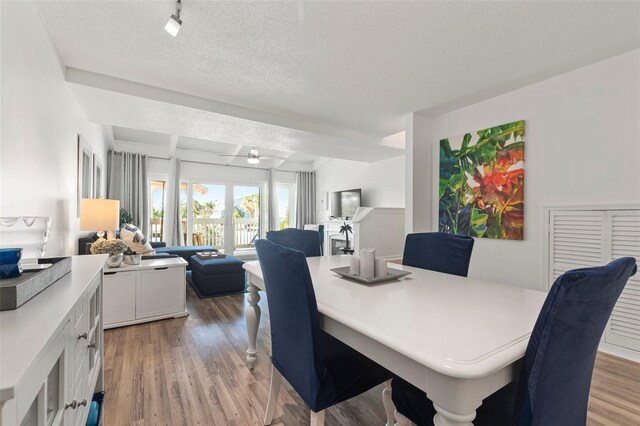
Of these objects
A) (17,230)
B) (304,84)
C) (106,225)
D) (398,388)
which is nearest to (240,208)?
(106,225)

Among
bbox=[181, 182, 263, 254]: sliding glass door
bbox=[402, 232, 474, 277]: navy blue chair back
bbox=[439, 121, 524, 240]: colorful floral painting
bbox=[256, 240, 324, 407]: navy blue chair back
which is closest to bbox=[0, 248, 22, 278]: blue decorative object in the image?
bbox=[256, 240, 324, 407]: navy blue chair back

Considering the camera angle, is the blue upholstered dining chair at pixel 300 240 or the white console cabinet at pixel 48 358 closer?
the white console cabinet at pixel 48 358

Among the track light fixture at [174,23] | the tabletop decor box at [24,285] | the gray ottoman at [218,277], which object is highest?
the track light fixture at [174,23]

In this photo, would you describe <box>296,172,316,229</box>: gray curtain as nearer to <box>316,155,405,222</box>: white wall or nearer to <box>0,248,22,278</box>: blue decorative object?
<box>316,155,405,222</box>: white wall

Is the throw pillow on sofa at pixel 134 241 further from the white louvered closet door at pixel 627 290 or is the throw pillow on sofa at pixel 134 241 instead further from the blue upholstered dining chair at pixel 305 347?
the white louvered closet door at pixel 627 290

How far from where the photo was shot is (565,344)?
2.50 feet

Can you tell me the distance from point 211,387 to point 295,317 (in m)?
1.15

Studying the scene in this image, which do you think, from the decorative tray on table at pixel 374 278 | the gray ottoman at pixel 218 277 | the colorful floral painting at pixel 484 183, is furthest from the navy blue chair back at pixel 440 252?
the gray ottoman at pixel 218 277

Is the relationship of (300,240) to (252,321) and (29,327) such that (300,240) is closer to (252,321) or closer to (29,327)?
(252,321)

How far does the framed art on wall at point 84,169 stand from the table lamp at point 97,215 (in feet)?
1.24

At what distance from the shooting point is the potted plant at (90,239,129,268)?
2736 mm

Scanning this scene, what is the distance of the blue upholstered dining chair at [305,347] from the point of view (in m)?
1.11

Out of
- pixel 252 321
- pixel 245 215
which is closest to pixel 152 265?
pixel 252 321

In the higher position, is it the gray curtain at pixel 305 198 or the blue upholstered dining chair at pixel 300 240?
the gray curtain at pixel 305 198
